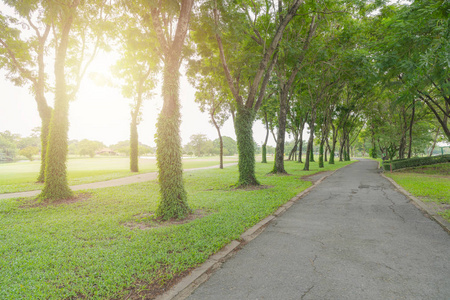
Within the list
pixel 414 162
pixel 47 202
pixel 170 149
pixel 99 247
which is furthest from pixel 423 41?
pixel 414 162

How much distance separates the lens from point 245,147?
1074cm

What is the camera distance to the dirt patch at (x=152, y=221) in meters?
5.31

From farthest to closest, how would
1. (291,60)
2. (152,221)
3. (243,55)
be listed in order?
(291,60) < (243,55) < (152,221)

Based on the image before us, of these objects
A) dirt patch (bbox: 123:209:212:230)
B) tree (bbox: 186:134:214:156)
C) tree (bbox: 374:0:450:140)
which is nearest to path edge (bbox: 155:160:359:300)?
dirt patch (bbox: 123:209:212:230)

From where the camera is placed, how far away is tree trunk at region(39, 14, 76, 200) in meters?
8.40

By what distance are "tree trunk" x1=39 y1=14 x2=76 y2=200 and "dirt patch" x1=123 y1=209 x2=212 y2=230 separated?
457cm

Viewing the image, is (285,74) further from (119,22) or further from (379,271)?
(379,271)

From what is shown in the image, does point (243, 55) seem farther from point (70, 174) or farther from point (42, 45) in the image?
point (70, 174)

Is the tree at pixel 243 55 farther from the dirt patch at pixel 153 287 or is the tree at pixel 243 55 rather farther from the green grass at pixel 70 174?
the green grass at pixel 70 174

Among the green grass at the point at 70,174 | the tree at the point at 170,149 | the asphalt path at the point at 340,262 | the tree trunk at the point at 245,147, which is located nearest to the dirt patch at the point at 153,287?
the asphalt path at the point at 340,262

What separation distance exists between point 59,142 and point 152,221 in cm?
602

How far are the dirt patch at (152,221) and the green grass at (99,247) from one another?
0.11 m

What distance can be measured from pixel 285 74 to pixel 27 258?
1739cm

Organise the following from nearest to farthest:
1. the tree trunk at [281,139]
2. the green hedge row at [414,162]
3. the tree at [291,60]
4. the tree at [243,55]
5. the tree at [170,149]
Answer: the tree at [170,149] < the tree at [243,55] < the tree at [291,60] < the tree trunk at [281,139] < the green hedge row at [414,162]
